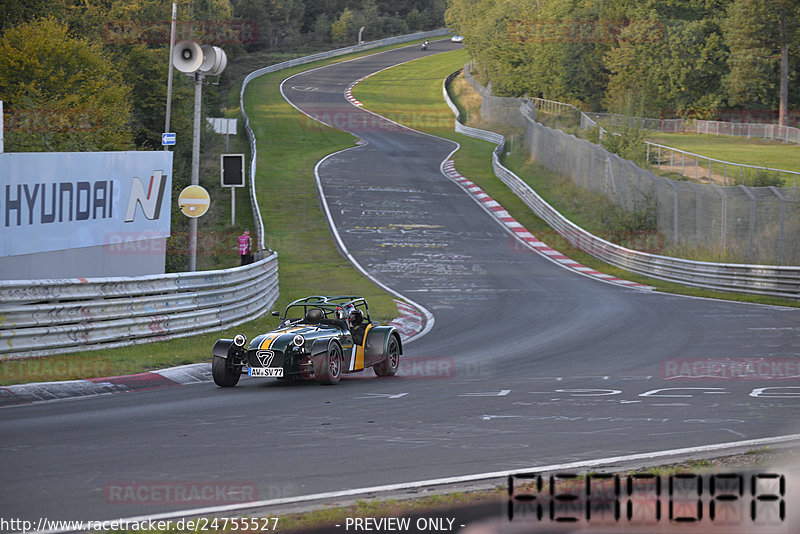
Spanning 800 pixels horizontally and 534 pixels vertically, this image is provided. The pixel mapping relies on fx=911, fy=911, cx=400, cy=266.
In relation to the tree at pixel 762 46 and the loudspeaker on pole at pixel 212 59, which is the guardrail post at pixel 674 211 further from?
the tree at pixel 762 46

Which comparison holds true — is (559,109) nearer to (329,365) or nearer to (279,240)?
(279,240)

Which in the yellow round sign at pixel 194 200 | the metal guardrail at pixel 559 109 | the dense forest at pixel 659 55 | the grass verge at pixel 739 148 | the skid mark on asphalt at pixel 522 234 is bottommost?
the skid mark on asphalt at pixel 522 234

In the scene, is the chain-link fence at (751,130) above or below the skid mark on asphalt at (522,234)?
above

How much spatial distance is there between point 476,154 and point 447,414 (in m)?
49.4

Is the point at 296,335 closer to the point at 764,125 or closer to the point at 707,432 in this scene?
the point at 707,432

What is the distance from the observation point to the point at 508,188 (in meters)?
47.9

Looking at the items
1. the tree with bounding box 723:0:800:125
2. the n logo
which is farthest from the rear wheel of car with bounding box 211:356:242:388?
the tree with bounding box 723:0:800:125

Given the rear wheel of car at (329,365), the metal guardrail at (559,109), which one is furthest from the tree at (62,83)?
the metal guardrail at (559,109)

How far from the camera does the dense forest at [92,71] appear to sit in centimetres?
3116

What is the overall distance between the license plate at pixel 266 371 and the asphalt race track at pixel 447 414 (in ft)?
0.73

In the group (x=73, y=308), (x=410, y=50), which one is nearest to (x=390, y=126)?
(x=410, y=50)

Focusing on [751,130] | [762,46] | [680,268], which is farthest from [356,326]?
[762,46]

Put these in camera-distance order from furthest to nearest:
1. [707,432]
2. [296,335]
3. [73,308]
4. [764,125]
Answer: [764,125], [73,308], [296,335], [707,432]

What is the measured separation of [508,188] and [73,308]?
3614 cm
